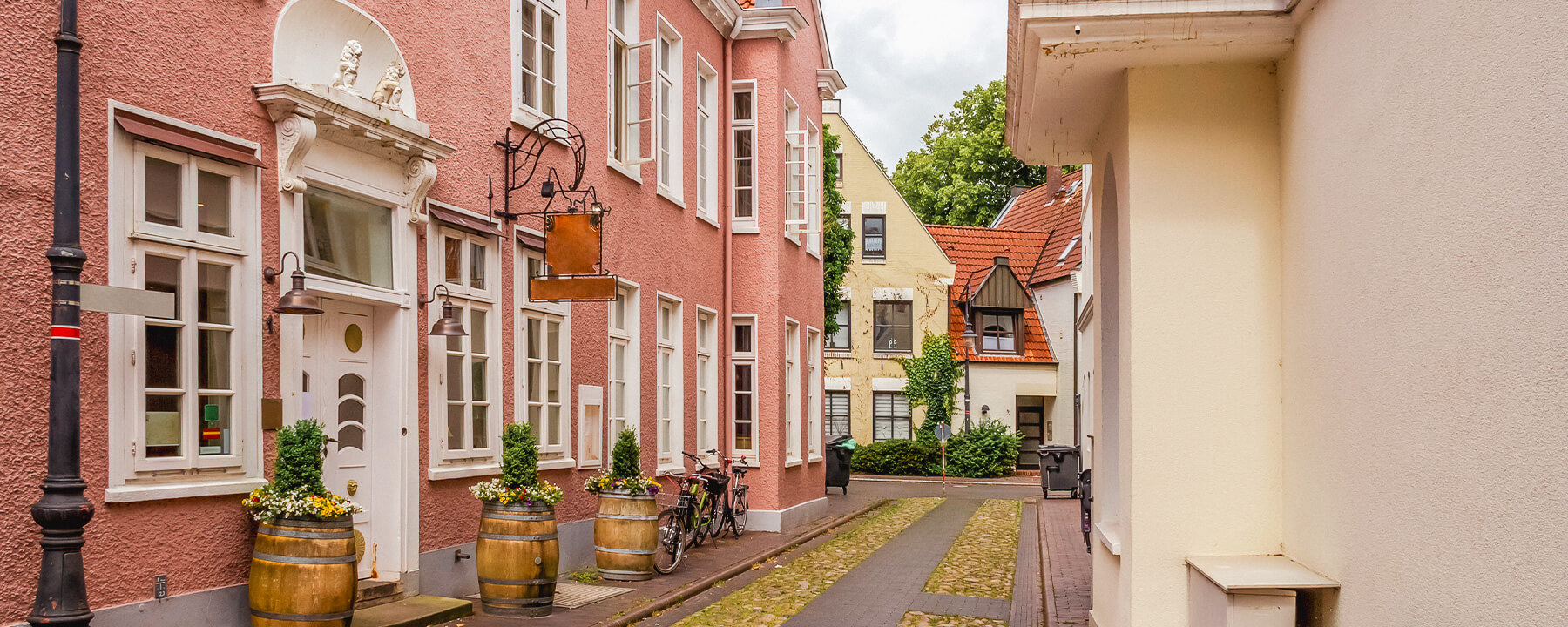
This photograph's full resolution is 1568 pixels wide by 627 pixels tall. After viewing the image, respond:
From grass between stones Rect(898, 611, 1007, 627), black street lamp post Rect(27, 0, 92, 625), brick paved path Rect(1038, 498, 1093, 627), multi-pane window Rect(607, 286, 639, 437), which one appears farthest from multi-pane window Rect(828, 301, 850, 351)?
black street lamp post Rect(27, 0, 92, 625)

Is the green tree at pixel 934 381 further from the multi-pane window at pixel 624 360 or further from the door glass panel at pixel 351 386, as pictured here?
the door glass panel at pixel 351 386

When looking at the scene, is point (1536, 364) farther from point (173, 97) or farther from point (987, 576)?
point (987, 576)

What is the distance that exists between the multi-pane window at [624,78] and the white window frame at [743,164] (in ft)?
11.9

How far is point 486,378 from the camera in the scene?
11.0 metres

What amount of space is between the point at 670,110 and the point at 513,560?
768 cm

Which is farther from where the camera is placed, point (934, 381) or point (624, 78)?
point (934, 381)

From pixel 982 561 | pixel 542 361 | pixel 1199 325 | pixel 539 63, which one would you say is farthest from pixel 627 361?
pixel 1199 325

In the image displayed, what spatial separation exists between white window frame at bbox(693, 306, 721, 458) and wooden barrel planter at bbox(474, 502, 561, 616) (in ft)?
22.7

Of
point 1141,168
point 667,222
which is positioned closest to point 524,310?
point 667,222

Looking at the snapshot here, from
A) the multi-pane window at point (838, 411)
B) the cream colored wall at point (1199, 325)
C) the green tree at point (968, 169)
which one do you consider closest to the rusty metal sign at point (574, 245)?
the cream colored wall at point (1199, 325)

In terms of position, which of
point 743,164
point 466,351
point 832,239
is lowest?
point 466,351

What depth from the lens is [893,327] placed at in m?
37.1

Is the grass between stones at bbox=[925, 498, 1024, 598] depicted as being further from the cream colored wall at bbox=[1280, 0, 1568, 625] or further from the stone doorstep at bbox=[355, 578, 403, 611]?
the cream colored wall at bbox=[1280, 0, 1568, 625]

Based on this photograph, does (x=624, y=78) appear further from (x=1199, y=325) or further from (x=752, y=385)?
(x=1199, y=325)
